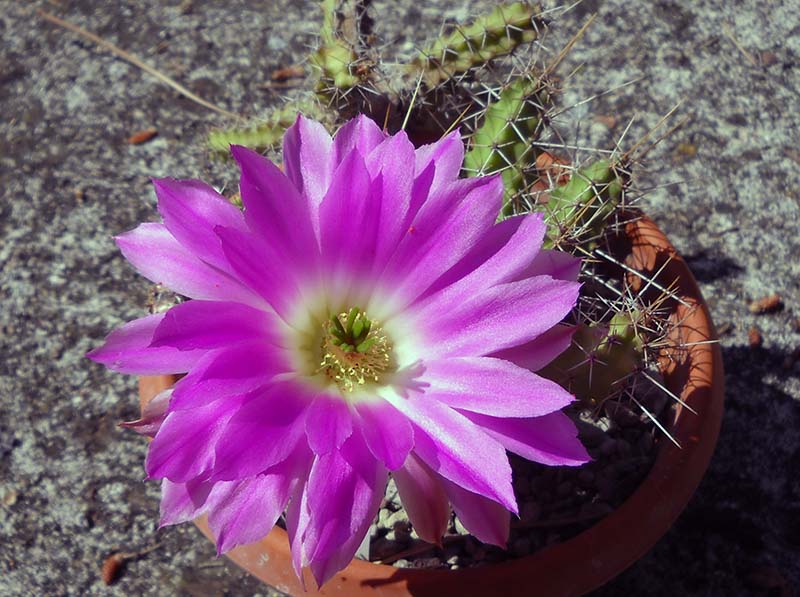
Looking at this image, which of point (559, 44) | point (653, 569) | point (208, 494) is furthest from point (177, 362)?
point (559, 44)

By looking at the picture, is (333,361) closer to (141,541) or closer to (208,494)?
(208,494)

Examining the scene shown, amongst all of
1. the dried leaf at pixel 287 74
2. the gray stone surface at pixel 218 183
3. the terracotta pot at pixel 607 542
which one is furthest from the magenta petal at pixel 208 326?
the dried leaf at pixel 287 74

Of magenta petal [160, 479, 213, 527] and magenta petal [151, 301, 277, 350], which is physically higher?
magenta petal [151, 301, 277, 350]

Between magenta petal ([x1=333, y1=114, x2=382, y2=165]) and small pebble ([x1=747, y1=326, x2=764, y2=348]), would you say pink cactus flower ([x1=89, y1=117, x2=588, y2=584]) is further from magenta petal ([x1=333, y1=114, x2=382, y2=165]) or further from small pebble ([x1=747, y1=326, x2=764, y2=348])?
small pebble ([x1=747, y1=326, x2=764, y2=348])

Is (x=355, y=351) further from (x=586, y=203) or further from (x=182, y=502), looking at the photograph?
(x=586, y=203)

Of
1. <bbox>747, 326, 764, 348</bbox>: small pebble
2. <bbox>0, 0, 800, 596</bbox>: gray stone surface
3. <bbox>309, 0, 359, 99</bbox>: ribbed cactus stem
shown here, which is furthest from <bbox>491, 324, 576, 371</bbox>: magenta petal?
<bbox>747, 326, 764, 348</bbox>: small pebble

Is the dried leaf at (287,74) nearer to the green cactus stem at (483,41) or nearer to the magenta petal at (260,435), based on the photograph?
the green cactus stem at (483,41)
